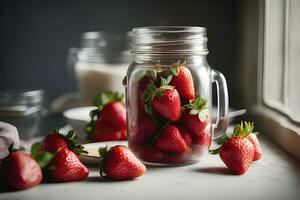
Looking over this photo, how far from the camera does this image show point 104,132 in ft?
3.93

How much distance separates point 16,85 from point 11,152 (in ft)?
3.56

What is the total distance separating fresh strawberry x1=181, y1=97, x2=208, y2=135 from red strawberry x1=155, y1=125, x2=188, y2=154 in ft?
0.08

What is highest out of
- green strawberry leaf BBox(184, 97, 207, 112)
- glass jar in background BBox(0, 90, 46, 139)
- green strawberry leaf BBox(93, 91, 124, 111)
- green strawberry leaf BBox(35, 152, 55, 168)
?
green strawberry leaf BBox(184, 97, 207, 112)

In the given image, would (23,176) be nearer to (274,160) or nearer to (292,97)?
(274,160)

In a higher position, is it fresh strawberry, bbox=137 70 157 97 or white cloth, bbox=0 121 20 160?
fresh strawberry, bbox=137 70 157 97

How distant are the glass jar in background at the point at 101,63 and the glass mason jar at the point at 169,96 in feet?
1.79

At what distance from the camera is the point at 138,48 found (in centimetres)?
98

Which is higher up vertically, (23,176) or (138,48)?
(138,48)

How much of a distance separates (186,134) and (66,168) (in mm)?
209

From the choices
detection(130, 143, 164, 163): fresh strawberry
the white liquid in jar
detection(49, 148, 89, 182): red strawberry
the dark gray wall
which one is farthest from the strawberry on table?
the dark gray wall

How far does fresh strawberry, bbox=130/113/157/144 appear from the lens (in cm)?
93

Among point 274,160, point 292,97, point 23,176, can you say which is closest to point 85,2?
point 292,97

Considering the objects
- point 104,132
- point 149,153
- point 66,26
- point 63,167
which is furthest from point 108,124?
point 66,26

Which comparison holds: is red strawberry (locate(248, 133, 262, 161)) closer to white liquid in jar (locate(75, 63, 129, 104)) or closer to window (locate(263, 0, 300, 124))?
window (locate(263, 0, 300, 124))
